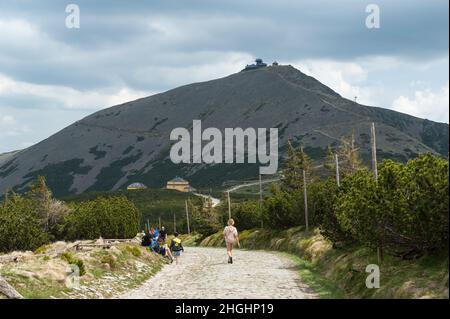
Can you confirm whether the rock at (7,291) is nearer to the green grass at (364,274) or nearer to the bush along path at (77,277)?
the bush along path at (77,277)

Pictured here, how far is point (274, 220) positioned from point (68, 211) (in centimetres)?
3902

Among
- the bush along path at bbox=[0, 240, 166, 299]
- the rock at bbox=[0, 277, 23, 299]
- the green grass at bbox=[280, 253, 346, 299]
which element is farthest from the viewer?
the bush along path at bbox=[0, 240, 166, 299]

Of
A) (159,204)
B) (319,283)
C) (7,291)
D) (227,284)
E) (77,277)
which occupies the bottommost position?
(159,204)

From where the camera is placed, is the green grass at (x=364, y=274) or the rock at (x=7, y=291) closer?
the green grass at (x=364, y=274)

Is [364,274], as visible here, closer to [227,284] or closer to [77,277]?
[227,284]

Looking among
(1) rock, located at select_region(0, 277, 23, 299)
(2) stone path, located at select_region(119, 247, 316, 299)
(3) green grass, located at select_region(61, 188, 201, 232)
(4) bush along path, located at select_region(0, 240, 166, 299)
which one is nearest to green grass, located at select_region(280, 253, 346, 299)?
(2) stone path, located at select_region(119, 247, 316, 299)

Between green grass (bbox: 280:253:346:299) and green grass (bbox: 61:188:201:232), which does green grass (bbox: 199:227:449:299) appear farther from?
green grass (bbox: 61:188:201:232)

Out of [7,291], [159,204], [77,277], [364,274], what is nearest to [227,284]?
[364,274]

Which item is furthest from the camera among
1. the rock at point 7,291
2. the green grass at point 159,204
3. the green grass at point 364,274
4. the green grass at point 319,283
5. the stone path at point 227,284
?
the green grass at point 159,204

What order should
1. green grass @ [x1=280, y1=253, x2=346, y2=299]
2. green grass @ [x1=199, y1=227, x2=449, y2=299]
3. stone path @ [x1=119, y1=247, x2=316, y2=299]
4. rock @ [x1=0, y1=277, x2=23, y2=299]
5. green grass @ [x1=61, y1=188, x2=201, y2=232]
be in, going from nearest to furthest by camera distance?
green grass @ [x1=199, y1=227, x2=449, y2=299] < rock @ [x1=0, y1=277, x2=23, y2=299] < stone path @ [x1=119, y1=247, x2=316, y2=299] < green grass @ [x1=280, y1=253, x2=346, y2=299] < green grass @ [x1=61, y1=188, x2=201, y2=232]

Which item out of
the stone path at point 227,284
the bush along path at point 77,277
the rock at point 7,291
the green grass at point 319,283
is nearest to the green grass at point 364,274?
the green grass at point 319,283

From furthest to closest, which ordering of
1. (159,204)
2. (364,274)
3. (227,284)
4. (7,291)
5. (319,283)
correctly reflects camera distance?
(159,204), (319,283), (227,284), (364,274), (7,291)
